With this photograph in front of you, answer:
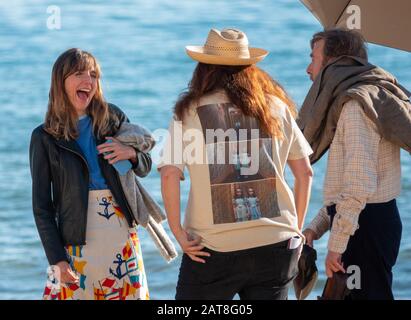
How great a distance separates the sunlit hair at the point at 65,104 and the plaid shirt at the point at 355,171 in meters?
0.85

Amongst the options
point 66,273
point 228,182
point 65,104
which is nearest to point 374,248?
point 228,182

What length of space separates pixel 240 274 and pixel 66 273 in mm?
634

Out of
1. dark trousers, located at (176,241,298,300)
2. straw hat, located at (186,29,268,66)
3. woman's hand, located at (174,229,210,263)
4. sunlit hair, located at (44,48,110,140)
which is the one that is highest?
straw hat, located at (186,29,268,66)

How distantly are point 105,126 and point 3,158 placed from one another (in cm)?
830

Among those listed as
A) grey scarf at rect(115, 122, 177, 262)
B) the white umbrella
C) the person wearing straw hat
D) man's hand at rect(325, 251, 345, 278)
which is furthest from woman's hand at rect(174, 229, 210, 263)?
the white umbrella

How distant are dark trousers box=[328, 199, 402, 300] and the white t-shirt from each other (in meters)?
0.46

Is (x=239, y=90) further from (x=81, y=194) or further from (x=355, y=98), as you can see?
(x=81, y=194)

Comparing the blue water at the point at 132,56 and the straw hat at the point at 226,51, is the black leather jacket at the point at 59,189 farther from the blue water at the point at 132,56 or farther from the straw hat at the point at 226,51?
the blue water at the point at 132,56

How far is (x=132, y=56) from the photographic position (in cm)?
1575

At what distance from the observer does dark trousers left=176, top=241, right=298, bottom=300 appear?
3225mm

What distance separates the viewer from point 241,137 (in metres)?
3.22

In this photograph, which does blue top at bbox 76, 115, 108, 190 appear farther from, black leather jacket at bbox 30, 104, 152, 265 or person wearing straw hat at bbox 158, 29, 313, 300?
person wearing straw hat at bbox 158, 29, 313, 300

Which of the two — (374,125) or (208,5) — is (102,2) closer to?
(208,5)
